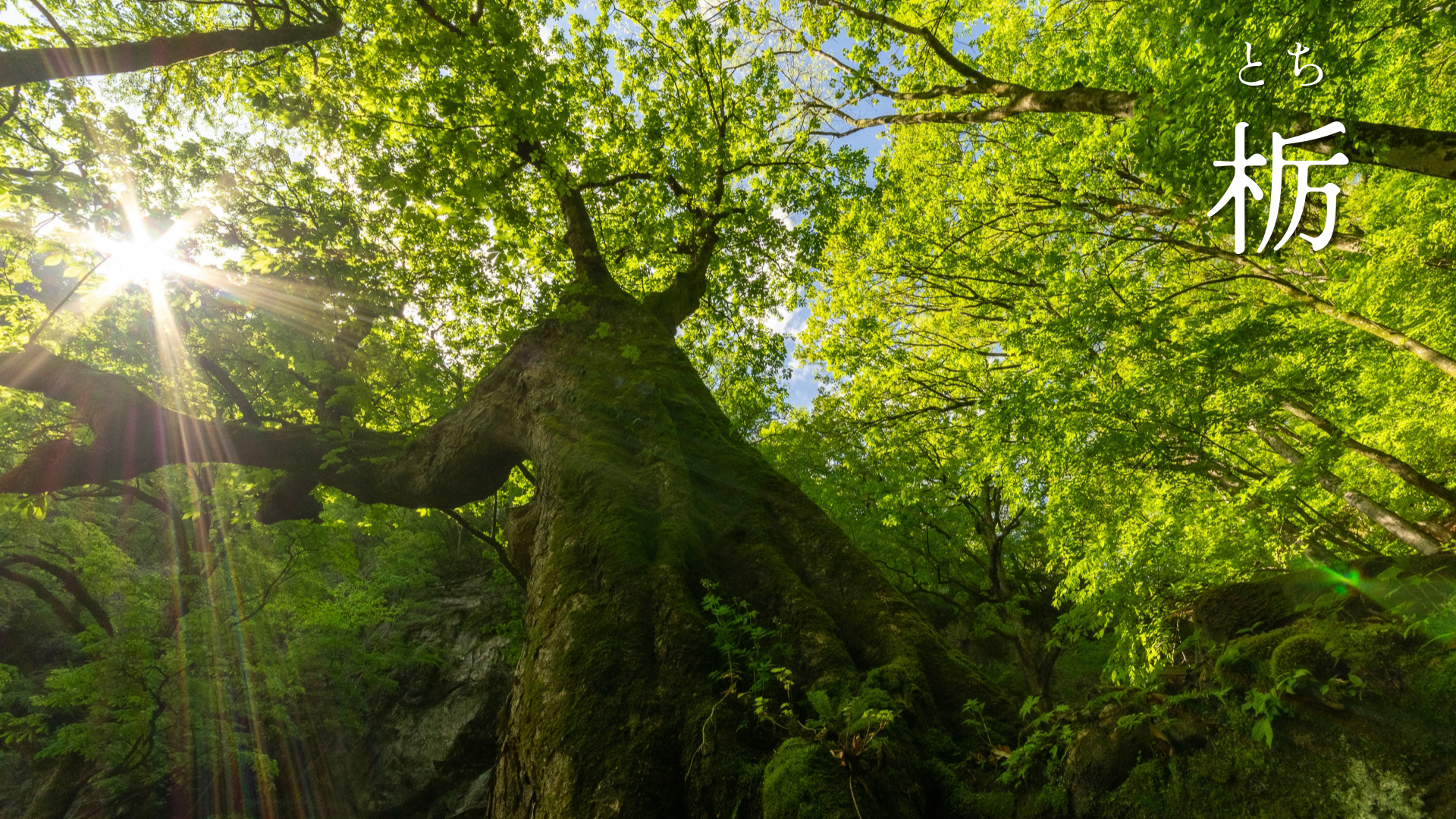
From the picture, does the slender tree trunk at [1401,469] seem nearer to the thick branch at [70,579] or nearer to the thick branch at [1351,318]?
the thick branch at [1351,318]

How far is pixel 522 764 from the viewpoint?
314 cm

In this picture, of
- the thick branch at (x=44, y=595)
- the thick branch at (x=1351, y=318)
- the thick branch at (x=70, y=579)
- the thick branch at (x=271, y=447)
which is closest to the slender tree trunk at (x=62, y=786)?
the thick branch at (x=70, y=579)

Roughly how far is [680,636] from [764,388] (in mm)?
8696

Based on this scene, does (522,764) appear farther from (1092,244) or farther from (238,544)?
(238,544)

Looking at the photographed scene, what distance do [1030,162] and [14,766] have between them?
2866 cm

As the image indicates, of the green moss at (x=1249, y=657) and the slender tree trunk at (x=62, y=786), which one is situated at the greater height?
the slender tree trunk at (x=62, y=786)

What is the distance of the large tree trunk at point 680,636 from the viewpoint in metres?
2.51

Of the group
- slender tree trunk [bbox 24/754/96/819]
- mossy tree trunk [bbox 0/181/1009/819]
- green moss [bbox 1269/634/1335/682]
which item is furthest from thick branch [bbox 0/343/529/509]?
green moss [bbox 1269/634/1335/682]

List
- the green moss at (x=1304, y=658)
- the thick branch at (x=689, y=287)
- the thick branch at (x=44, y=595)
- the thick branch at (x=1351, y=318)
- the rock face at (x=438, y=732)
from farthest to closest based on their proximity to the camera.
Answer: the rock face at (x=438, y=732) → the thick branch at (x=44, y=595) → the thick branch at (x=689, y=287) → the thick branch at (x=1351, y=318) → the green moss at (x=1304, y=658)

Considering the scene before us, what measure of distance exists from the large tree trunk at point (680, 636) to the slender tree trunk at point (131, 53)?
4598 mm

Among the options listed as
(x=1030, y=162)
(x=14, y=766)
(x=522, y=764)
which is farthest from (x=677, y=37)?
(x=14, y=766)

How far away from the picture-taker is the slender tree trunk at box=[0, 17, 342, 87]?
3754mm

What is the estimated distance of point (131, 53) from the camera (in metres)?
4.42

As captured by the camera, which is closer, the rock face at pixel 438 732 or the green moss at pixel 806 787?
the green moss at pixel 806 787
